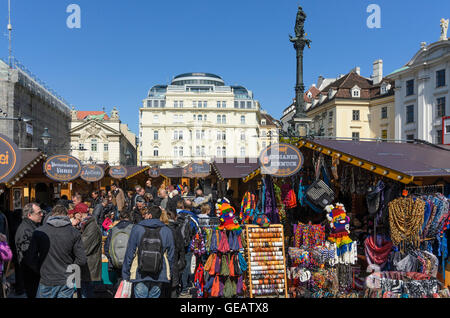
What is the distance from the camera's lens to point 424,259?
19.1 ft

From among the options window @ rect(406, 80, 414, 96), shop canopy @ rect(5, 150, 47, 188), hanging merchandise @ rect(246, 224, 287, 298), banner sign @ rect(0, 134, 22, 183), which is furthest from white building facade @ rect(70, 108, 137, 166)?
banner sign @ rect(0, 134, 22, 183)

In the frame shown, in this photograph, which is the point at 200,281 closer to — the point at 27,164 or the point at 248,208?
the point at 248,208

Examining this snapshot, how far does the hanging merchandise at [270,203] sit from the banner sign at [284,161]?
1.12m

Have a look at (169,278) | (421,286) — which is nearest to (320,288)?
(421,286)

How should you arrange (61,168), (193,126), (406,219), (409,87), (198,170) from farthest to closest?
(193,126)
(409,87)
(198,170)
(61,168)
(406,219)

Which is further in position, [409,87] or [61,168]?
[409,87]

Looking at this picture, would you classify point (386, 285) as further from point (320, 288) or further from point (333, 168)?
point (333, 168)

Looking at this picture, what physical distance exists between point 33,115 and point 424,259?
122ft

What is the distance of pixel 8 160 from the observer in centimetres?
500

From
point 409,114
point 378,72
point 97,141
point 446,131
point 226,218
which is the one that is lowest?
point 226,218

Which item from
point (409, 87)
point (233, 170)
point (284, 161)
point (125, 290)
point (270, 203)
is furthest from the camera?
point (409, 87)

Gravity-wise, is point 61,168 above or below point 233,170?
above

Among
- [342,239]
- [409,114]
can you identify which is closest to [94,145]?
[409,114]

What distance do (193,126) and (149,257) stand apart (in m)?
61.7
